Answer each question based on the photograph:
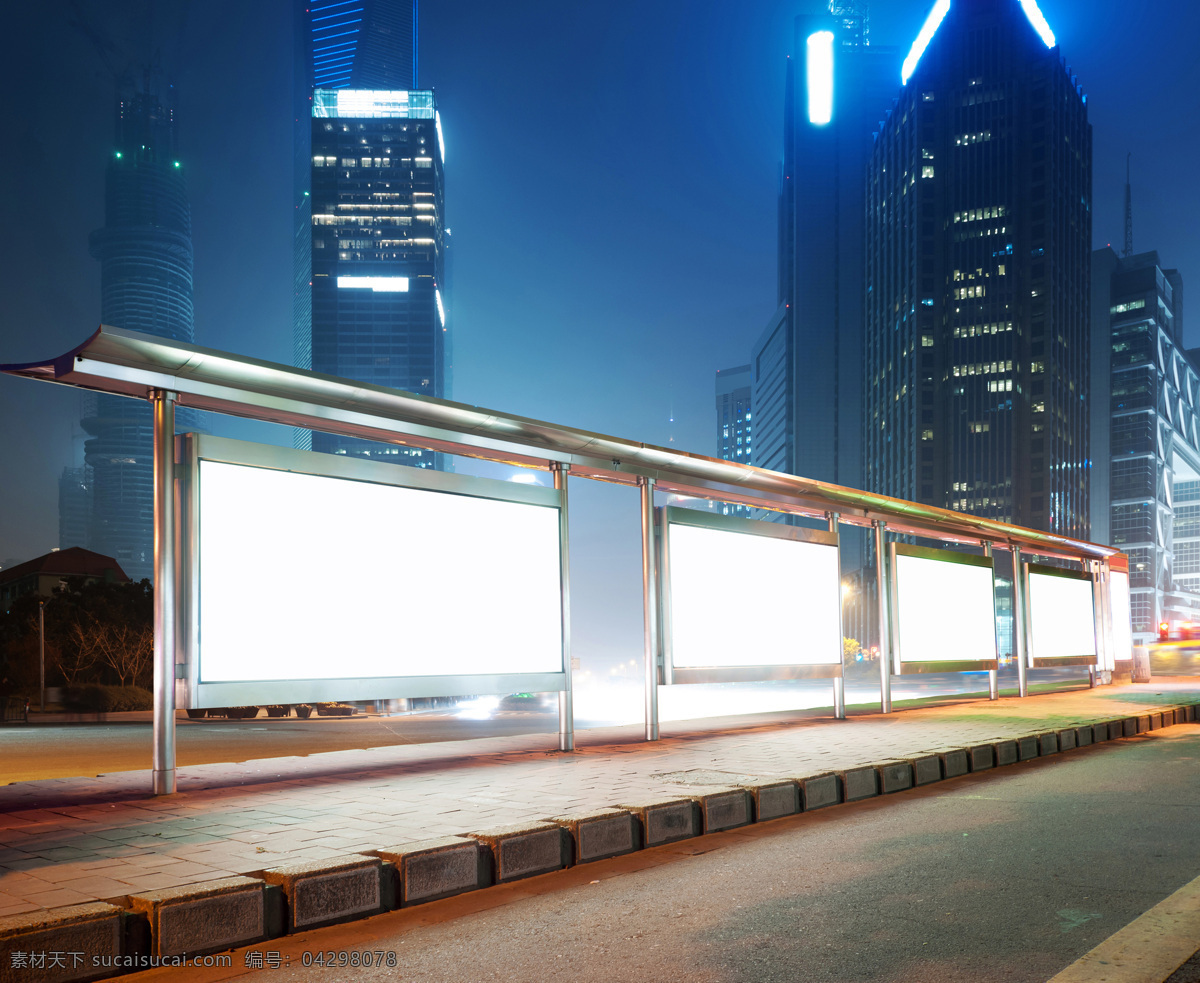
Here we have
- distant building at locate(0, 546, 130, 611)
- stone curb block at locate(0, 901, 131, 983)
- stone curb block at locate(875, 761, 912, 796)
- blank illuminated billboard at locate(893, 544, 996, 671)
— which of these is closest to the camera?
stone curb block at locate(0, 901, 131, 983)

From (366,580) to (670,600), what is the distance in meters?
3.91

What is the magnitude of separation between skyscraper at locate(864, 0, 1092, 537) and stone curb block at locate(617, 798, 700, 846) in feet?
360

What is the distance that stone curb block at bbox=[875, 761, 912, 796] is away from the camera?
8.11 metres

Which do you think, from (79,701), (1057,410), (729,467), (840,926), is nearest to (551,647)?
(729,467)

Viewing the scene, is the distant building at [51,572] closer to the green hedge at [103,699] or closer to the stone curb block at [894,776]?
the green hedge at [103,699]

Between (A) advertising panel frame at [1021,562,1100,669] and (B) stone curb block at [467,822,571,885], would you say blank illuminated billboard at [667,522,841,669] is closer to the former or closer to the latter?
(B) stone curb block at [467,822,571,885]

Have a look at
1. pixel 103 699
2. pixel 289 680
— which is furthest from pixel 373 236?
pixel 289 680

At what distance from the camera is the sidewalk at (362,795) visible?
462 centimetres

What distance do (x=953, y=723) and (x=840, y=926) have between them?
9.49m

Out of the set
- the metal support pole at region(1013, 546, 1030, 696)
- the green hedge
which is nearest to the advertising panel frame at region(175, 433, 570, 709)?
the metal support pole at region(1013, 546, 1030, 696)

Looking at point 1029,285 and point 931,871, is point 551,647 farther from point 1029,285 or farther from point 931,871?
point 1029,285

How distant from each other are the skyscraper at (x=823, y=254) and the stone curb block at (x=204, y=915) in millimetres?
153687

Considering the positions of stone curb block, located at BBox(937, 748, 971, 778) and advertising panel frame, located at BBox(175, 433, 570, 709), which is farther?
stone curb block, located at BBox(937, 748, 971, 778)

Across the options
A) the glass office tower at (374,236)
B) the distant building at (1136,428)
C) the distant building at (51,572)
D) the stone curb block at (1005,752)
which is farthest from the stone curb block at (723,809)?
the glass office tower at (374,236)
